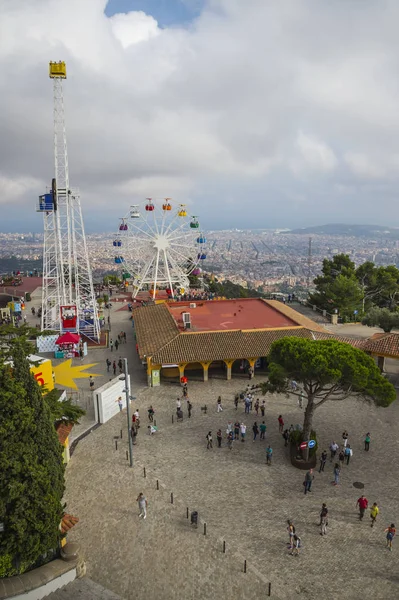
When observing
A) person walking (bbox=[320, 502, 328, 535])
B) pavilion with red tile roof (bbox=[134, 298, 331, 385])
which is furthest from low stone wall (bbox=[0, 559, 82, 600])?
pavilion with red tile roof (bbox=[134, 298, 331, 385])

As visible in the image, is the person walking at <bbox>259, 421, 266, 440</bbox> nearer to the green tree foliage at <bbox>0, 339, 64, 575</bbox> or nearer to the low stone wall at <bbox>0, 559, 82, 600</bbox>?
the low stone wall at <bbox>0, 559, 82, 600</bbox>

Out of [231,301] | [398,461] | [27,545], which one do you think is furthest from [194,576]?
[231,301]

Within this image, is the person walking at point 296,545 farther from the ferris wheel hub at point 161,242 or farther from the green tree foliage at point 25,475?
the ferris wheel hub at point 161,242

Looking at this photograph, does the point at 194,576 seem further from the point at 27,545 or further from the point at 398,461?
the point at 398,461

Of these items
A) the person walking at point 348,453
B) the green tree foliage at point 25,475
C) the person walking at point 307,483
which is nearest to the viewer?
the green tree foliage at point 25,475

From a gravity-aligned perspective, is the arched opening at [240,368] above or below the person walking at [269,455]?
above

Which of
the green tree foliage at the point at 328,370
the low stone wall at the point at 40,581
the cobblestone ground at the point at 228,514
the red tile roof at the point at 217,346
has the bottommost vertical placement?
the cobblestone ground at the point at 228,514

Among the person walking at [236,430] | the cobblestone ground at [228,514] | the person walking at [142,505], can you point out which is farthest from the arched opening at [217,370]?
the person walking at [142,505]

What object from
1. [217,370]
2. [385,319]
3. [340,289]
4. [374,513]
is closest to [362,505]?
[374,513]
